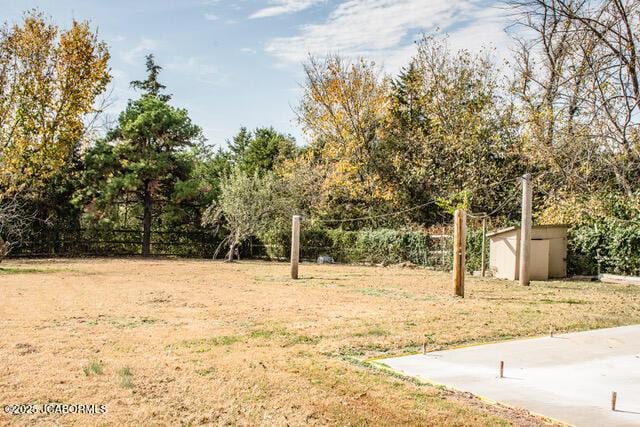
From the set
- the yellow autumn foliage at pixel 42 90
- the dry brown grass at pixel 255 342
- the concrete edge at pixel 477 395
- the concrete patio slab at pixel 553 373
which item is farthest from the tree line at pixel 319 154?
the concrete edge at pixel 477 395

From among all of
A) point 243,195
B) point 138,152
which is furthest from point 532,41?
point 138,152

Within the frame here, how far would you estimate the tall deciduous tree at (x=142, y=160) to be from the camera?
93.2 feet

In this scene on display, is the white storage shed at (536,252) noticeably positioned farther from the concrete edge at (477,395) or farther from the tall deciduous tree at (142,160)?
the tall deciduous tree at (142,160)

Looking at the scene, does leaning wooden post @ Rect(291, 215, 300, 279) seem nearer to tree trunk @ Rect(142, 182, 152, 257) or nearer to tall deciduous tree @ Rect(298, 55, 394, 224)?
tall deciduous tree @ Rect(298, 55, 394, 224)

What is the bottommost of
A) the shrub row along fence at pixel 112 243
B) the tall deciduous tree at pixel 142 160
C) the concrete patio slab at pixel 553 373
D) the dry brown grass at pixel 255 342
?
the dry brown grass at pixel 255 342

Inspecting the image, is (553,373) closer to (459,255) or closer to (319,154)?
(459,255)

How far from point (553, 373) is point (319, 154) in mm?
28342

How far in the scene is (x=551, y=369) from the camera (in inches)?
213

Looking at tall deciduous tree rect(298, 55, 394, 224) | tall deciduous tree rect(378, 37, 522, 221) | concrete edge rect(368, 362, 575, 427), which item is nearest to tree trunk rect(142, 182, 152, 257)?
tall deciduous tree rect(298, 55, 394, 224)

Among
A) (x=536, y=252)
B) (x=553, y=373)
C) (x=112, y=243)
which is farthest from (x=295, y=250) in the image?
(x=112, y=243)

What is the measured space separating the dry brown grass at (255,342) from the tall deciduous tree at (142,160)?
15311mm

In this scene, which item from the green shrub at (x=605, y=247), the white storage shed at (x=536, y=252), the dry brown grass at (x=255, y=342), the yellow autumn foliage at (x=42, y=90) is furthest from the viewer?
the yellow autumn foliage at (x=42, y=90)

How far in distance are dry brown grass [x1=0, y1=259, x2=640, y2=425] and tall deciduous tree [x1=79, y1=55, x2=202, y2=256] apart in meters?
15.3

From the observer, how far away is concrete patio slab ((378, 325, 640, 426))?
4.18 metres
